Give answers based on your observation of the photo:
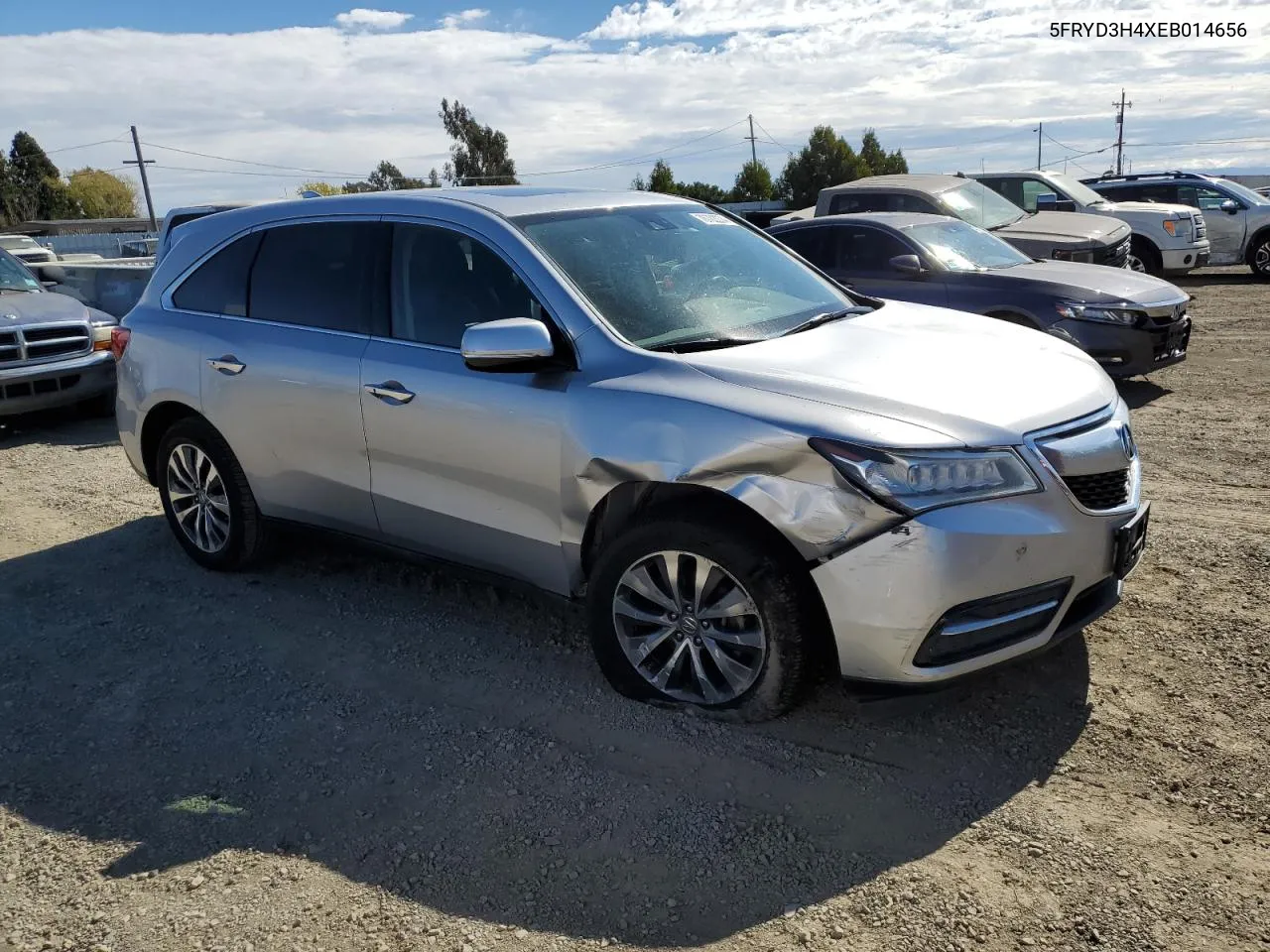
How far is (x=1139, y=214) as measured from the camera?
16.2m

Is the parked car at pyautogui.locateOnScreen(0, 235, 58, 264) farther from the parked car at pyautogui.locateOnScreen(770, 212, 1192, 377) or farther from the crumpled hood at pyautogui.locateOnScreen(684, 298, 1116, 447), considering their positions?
the crumpled hood at pyautogui.locateOnScreen(684, 298, 1116, 447)

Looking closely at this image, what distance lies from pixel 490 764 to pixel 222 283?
2.92 meters

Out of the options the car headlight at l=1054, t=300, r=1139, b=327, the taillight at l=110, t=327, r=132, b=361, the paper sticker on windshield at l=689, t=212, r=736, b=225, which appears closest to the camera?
the paper sticker on windshield at l=689, t=212, r=736, b=225

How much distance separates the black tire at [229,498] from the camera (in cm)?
516

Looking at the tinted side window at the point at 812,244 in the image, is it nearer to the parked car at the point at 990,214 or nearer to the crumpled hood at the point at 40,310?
the parked car at the point at 990,214

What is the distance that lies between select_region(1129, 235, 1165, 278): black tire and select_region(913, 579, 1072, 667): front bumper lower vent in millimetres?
14769

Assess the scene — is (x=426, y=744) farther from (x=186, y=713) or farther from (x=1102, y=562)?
(x=1102, y=562)

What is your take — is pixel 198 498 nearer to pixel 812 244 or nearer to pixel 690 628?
pixel 690 628

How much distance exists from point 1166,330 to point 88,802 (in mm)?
8079

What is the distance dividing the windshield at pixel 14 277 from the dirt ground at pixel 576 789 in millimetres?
6209

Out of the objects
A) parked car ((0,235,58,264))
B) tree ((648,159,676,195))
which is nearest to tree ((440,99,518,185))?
tree ((648,159,676,195))

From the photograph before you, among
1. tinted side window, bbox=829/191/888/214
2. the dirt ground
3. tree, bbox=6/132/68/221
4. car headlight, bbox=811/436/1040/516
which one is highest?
tree, bbox=6/132/68/221

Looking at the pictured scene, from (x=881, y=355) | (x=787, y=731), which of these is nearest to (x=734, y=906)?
(x=787, y=731)

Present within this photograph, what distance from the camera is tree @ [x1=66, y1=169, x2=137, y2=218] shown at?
8550 centimetres
